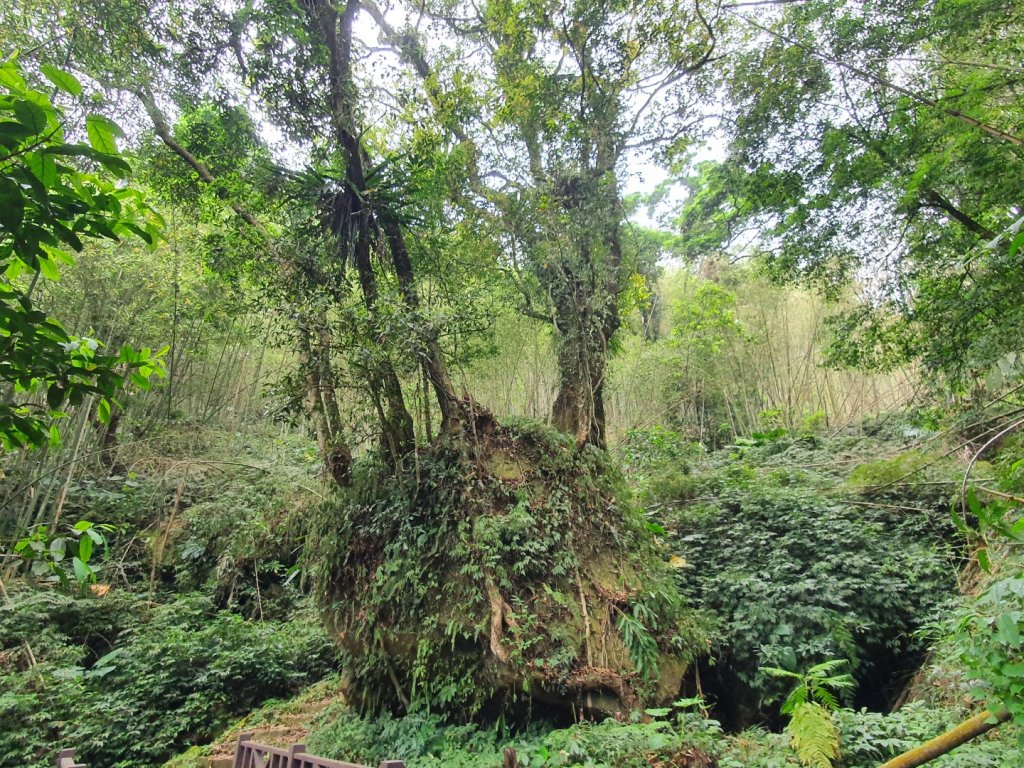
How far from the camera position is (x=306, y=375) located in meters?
3.92

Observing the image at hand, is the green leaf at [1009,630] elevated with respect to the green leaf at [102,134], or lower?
lower

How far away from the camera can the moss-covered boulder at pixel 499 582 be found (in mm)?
3307

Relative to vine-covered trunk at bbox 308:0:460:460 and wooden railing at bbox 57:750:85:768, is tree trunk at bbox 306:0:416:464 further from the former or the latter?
wooden railing at bbox 57:750:85:768

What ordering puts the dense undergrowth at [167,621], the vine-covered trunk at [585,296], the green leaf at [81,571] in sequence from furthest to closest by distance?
the vine-covered trunk at [585,296] < the dense undergrowth at [167,621] < the green leaf at [81,571]

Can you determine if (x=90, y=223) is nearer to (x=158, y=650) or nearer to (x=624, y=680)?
(x=624, y=680)

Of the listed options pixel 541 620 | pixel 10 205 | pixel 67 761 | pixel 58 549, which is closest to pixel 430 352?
pixel 541 620

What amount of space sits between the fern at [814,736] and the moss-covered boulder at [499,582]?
2.71 feet

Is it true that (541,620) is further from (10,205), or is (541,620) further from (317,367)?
(10,205)

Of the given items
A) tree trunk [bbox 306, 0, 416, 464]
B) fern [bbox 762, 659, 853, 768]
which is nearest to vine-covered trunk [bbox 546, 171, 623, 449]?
tree trunk [bbox 306, 0, 416, 464]

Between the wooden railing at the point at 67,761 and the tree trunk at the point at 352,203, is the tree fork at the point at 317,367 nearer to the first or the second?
the tree trunk at the point at 352,203

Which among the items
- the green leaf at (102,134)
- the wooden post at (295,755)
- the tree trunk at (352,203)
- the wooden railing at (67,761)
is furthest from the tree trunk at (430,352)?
the green leaf at (102,134)

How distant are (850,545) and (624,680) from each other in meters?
2.52

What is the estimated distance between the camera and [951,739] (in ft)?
4.50

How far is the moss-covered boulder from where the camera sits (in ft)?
10.8
